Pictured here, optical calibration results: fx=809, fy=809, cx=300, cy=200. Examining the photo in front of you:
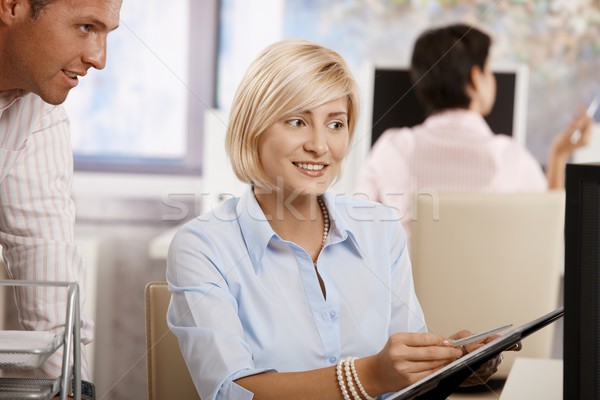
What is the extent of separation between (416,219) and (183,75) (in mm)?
1273

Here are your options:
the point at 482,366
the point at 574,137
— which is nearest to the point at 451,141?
the point at 574,137

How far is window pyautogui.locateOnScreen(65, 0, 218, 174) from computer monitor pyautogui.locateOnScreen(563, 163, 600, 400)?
7.14 ft

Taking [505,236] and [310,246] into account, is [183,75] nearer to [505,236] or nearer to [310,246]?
[505,236]

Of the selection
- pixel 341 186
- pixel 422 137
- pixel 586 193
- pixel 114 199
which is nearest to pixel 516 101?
pixel 422 137

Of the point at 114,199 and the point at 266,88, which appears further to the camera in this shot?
the point at 114,199

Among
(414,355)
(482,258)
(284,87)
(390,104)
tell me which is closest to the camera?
(414,355)

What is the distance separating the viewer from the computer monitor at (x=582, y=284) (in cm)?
65

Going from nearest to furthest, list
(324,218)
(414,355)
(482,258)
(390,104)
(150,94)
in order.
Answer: (414,355) < (324,218) < (482,258) < (390,104) < (150,94)

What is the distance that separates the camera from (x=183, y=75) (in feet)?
9.04

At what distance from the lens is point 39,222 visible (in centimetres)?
106

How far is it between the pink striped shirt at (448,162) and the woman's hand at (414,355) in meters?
1.44

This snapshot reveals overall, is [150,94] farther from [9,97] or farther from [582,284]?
[582,284]

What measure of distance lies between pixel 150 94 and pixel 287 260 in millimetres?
1804

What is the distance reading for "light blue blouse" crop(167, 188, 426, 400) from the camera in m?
0.92
